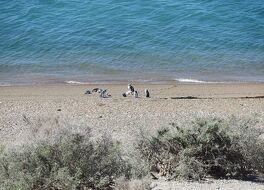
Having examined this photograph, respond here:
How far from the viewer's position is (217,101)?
20.8m

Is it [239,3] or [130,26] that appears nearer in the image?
[130,26]

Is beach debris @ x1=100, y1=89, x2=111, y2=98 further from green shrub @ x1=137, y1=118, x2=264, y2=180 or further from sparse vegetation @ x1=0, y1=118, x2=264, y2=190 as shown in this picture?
green shrub @ x1=137, y1=118, x2=264, y2=180

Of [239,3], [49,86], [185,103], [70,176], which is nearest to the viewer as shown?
[70,176]

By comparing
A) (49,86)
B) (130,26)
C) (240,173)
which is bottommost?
(240,173)

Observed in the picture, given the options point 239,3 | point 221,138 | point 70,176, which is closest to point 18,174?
point 70,176

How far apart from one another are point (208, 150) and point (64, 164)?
2971 millimetres

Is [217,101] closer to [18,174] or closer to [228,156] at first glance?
[228,156]

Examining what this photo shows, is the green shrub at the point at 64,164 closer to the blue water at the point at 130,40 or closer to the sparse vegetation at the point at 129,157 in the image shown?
the sparse vegetation at the point at 129,157

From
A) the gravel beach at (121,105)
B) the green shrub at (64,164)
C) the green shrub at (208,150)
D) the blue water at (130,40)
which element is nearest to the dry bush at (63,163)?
the green shrub at (64,164)

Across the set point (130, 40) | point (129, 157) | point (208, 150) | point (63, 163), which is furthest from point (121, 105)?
point (130, 40)

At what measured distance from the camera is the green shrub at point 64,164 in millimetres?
9477

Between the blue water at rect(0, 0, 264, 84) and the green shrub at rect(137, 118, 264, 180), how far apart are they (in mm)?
14373

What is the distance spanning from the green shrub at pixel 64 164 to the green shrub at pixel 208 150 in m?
1.31

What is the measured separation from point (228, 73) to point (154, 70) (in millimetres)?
3325
